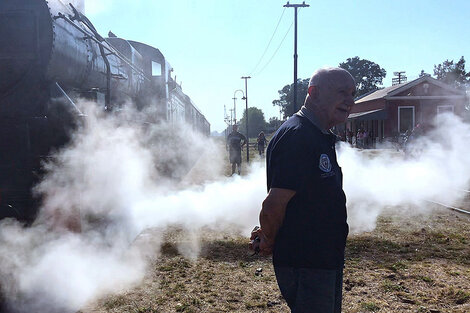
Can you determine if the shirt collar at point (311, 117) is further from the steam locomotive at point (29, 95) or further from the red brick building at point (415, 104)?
the red brick building at point (415, 104)

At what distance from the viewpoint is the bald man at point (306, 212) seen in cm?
214

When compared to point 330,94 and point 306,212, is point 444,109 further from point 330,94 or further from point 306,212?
point 306,212

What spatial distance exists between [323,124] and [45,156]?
3.08m

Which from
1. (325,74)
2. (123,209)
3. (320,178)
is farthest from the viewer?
(123,209)

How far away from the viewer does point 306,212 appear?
7.16 feet

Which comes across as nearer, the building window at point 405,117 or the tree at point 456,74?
the building window at point 405,117

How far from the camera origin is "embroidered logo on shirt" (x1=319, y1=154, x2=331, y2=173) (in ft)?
7.12

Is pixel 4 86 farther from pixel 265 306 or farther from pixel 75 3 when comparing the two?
pixel 265 306

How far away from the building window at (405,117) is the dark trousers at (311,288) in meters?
32.8

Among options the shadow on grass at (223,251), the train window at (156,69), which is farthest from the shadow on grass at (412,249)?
the train window at (156,69)

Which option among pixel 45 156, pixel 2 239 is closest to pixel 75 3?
pixel 45 156

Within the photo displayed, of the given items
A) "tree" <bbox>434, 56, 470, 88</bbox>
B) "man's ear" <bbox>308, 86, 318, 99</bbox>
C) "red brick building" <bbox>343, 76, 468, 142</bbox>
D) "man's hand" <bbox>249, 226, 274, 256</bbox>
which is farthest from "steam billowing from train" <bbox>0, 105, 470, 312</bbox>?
"tree" <bbox>434, 56, 470, 88</bbox>

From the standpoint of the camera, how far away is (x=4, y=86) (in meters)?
4.37

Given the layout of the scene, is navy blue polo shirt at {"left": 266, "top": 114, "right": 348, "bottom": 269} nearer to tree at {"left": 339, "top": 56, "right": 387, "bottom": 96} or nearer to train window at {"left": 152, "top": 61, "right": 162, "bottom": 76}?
train window at {"left": 152, "top": 61, "right": 162, "bottom": 76}
